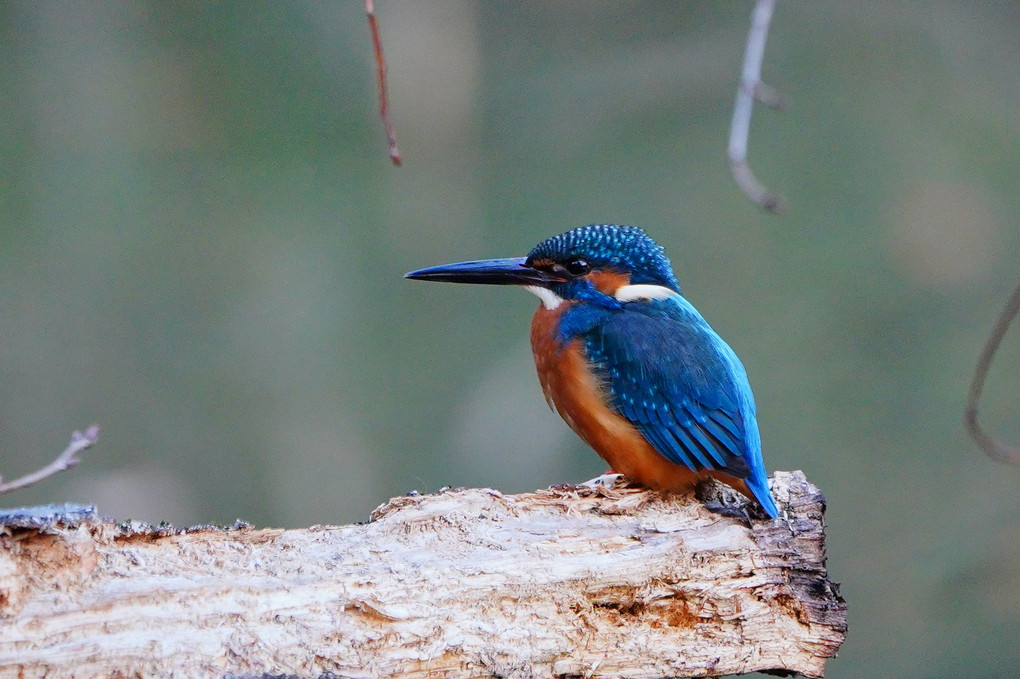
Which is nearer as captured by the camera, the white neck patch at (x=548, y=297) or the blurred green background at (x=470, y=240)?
the white neck patch at (x=548, y=297)

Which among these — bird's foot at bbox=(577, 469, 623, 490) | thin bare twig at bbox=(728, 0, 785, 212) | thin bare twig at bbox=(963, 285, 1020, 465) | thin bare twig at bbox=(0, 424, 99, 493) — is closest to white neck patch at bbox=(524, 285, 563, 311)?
bird's foot at bbox=(577, 469, 623, 490)

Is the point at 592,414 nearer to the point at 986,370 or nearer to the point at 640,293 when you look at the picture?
the point at 640,293

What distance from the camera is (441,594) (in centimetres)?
180

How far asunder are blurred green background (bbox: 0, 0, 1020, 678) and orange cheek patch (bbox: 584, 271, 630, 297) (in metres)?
1.90

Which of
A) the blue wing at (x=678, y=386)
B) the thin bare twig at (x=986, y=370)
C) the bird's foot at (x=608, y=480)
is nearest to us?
the thin bare twig at (x=986, y=370)

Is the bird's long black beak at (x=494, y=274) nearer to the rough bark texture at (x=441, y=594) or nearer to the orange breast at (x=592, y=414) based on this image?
the orange breast at (x=592, y=414)

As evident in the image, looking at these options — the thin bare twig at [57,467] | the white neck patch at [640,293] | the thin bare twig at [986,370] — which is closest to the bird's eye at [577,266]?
the white neck patch at [640,293]

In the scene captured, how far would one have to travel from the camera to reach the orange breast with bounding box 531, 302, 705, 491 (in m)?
2.29

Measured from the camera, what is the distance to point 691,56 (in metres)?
4.57

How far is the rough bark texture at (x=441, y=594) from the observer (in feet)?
5.38

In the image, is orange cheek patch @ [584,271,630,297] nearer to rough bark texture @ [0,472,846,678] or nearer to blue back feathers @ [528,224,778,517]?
blue back feathers @ [528,224,778,517]

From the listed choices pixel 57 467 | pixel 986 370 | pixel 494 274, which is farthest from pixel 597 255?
pixel 57 467

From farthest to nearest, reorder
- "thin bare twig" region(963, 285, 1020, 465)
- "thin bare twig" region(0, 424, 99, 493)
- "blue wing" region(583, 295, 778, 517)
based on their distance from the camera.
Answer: "blue wing" region(583, 295, 778, 517)
"thin bare twig" region(963, 285, 1020, 465)
"thin bare twig" region(0, 424, 99, 493)

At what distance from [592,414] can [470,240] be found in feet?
7.69
